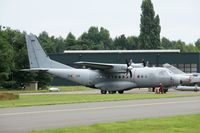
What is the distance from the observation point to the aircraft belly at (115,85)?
181ft

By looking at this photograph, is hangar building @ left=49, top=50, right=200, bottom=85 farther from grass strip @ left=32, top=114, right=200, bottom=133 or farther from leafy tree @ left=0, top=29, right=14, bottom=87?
grass strip @ left=32, top=114, right=200, bottom=133

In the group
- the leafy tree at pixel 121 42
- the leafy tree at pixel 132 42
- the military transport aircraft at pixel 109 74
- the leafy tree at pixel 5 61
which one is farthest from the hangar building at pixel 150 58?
the leafy tree at pixel 121 42

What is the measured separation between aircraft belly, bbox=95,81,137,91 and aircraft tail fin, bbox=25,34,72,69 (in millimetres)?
5533

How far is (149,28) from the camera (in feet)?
416

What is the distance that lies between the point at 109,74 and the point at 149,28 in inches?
2838

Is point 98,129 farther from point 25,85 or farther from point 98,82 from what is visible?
point 25,85

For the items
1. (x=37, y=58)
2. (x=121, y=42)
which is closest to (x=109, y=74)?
(x=37, y=58)

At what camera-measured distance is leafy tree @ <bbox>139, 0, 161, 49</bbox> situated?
12462 centimetres

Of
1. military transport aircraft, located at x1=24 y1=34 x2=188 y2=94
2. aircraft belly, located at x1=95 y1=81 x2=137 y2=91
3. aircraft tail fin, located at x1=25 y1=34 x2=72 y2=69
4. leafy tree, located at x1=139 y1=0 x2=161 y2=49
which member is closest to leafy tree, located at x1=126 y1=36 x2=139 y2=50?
leafy tree, located at x1=139 y1=0 x2=161 y2=49

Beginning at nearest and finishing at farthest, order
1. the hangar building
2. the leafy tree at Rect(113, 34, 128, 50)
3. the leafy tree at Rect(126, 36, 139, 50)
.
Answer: the hangar building → the leafy tree at Rect(126, 36, 139, 50) → the leafy tree at Rect(113, 34, 128, 50)

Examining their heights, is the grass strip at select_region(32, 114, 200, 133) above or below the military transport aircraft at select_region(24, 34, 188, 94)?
below

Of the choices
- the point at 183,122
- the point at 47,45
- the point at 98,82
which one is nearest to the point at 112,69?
the point at 98,82

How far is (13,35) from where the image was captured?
254 ft

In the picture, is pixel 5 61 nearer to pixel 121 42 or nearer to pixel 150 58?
pixel 150 58
